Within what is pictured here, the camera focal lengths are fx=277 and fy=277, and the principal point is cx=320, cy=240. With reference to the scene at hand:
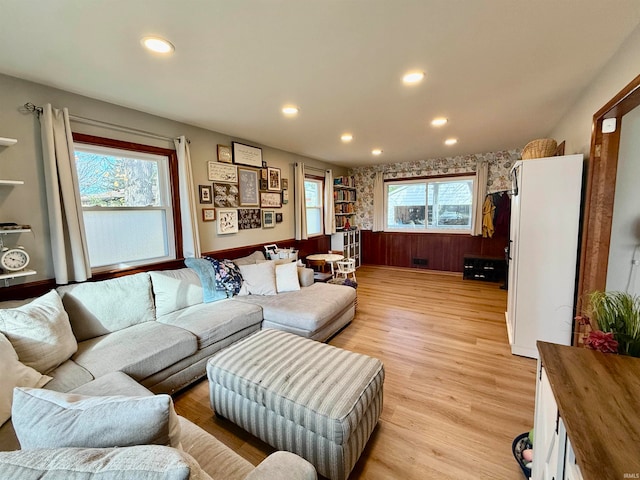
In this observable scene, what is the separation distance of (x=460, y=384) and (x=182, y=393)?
217 cm

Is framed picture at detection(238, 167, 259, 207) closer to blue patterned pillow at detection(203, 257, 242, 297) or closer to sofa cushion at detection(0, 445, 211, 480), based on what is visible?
blue patterned pillow at detection(203, 257, 242, 297)

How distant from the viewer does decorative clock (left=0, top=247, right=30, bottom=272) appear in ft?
6.22

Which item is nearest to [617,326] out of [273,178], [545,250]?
[545,250]

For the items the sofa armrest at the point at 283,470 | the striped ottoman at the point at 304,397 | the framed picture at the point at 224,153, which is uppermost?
the framed picture at the point at 224,153

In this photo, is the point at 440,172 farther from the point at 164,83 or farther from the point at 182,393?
the point at 182,393

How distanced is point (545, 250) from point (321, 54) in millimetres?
2443

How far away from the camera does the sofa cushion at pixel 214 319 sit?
226cm

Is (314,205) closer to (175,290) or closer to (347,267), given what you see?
(347,267)

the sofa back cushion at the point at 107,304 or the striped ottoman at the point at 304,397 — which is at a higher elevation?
the sofa back cushion at the point at 107,304

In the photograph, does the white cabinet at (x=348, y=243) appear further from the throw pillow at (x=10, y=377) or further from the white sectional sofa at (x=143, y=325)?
the throw pillow at (x=10, y=377)

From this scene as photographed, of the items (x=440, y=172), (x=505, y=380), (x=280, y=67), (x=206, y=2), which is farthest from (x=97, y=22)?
(x=440, y=172)

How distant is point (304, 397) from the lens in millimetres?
1420

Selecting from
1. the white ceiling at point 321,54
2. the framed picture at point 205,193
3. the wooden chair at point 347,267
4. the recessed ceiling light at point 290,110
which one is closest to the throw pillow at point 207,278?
the framed picture at point 205,193

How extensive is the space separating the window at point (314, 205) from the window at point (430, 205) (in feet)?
5.61
